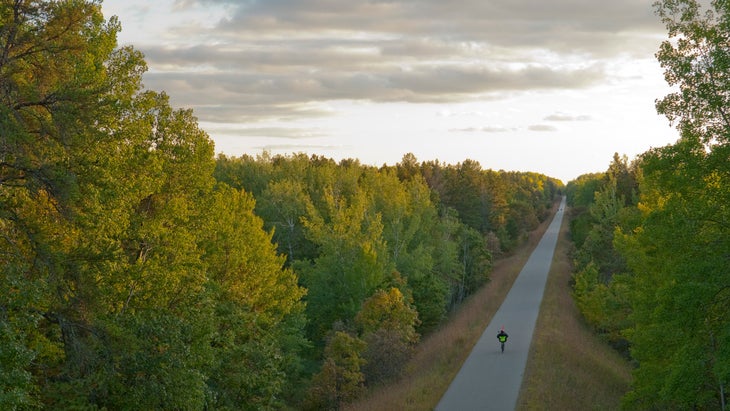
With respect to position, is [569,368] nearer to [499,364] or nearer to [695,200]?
[499,364]

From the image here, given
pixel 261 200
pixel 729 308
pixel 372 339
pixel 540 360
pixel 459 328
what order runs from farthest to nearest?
pixel 261 200 → pixel 459 328 → pixel 372 339 → pixel 540 360 → pixel 729 308

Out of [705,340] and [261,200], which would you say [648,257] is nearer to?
[705,340]

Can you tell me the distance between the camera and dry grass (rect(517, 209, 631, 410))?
22453mm

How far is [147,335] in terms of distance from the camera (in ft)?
48.3

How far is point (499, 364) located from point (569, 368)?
320 centimetres

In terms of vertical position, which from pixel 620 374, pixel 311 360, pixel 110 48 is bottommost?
pixel 311 360

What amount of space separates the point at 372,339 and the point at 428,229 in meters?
30.7

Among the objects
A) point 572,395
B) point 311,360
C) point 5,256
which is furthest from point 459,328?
point 5,256

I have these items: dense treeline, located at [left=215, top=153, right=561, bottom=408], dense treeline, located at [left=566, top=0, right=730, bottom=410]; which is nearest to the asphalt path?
dense treeline, located at [left=215, top=153, right=561, bottom=408]

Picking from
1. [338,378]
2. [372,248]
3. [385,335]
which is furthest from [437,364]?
[372,248]

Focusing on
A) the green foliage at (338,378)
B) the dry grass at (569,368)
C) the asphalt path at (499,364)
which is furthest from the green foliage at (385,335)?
the dry grass at (569,368)

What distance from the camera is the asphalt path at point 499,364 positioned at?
21.6m

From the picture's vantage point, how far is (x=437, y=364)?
29.0m

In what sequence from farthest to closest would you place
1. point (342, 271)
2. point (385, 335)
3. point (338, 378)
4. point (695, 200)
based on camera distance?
point (342, 271)
point (385, 335)
point (338, 378)
point (695, 200)
